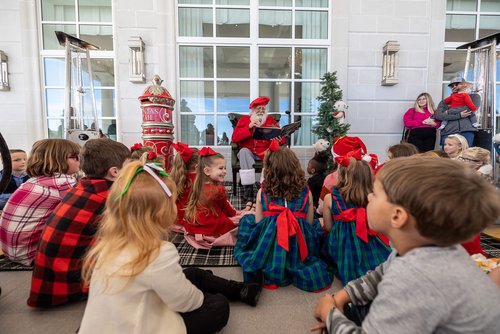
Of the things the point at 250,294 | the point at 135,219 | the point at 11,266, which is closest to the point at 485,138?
the point at 250,294

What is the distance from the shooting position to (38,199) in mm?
1641

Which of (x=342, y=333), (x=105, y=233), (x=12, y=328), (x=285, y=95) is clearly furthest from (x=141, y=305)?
(x=285, y=95)

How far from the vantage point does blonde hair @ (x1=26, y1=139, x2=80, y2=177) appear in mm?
1664

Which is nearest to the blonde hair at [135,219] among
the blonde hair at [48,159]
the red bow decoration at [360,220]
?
the blonde hair at [48,159]

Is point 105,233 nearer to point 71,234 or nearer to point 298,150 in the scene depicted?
point 71,234

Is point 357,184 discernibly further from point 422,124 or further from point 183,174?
point 422,124

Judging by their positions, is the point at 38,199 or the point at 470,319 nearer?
the point at 470,319

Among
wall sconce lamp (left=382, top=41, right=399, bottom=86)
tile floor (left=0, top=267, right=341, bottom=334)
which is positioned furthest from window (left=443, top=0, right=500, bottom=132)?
tile floor (left=0, top=267, right=341, bottom=334)

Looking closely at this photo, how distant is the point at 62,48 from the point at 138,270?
5.05 m

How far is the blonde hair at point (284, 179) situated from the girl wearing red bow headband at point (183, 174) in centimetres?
90

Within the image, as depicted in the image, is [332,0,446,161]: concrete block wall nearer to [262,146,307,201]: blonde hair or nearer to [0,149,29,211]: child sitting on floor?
[262,146,307,201]: blonde hair

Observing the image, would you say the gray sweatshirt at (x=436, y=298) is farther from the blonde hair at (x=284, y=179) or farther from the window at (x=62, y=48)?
the window at (x=62, y=48)

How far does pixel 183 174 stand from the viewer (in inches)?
96.0

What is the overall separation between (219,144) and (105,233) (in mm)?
3715
